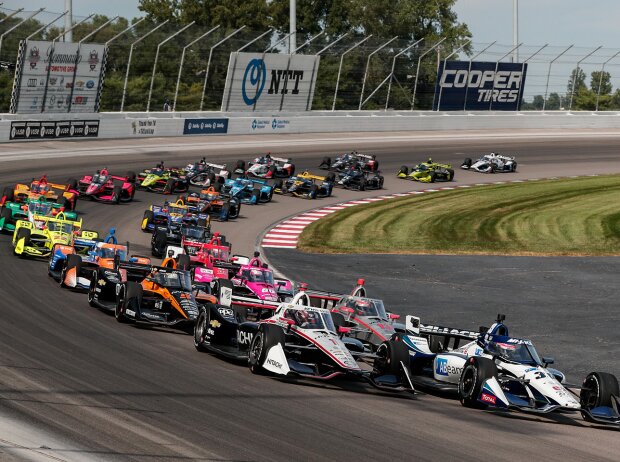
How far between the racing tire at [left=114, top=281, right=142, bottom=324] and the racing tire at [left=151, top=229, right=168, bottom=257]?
314 inches

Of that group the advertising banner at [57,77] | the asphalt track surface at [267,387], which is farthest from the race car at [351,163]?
the asphalt track surface at [267,387]

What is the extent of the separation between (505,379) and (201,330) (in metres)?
5.24

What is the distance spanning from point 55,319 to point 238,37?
3657cm

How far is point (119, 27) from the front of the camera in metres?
51.4

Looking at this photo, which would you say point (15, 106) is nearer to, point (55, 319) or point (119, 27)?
point (119, 27)

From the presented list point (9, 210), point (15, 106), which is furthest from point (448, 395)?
point (15, 106)

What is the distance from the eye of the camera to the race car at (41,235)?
26516 mm

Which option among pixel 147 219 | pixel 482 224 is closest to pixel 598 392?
pixel 147 219

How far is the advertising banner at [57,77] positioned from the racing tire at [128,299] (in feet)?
85.5

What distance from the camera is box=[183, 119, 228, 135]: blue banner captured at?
51969 millimetres

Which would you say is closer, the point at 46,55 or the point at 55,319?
the point at 55,319

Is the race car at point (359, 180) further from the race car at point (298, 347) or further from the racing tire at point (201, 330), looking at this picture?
the racing tire at point (201, 330)

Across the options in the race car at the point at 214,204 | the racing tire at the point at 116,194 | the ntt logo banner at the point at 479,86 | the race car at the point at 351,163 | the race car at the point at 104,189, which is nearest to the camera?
the race car at the point at 214,204

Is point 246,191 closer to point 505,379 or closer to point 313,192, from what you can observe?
point 313,192
